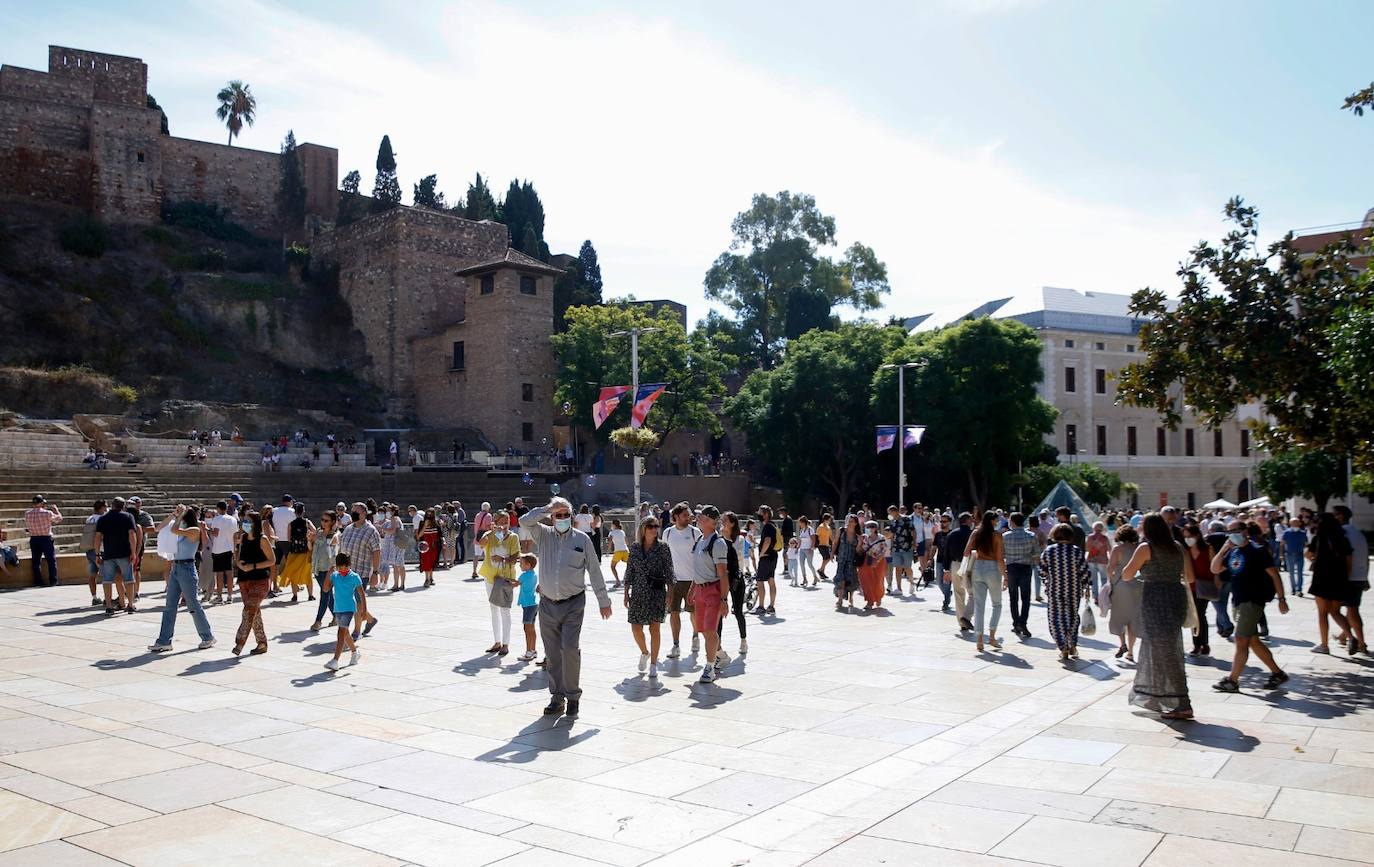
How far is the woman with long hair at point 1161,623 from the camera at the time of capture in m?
8.67

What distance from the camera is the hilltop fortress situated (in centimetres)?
5522

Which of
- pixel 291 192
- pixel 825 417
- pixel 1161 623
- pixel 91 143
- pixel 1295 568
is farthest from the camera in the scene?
pixel 291 192

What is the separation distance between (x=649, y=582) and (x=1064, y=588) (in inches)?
190

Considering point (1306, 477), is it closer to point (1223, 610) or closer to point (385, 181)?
point (1223, 610)

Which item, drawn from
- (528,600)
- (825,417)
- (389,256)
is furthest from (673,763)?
(389,256)

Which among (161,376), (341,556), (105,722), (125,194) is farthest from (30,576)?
(125,194)

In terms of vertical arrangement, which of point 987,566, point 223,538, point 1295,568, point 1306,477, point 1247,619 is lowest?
point 1295,568

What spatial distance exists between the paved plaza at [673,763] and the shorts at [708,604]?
0.65 meters

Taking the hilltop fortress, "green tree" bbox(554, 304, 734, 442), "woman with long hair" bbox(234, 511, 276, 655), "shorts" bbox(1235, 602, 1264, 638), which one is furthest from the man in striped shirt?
the hilltop fortress

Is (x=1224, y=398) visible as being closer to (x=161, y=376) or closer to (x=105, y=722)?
(x=105, y=722)

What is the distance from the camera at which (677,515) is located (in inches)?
448

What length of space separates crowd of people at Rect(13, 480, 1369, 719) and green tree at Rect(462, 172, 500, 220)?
51.9 meters

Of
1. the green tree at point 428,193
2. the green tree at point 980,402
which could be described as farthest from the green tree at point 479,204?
the green tree at point 980,402

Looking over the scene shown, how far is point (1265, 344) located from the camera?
501 inches
